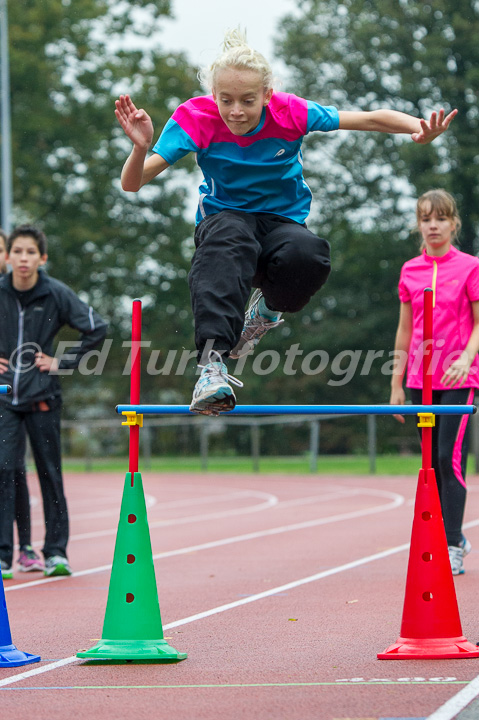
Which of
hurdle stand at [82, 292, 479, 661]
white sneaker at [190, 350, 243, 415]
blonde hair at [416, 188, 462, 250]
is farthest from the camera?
blonde hair at [416, 188, 462, 250]

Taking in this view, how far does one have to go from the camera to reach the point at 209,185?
4980 mm

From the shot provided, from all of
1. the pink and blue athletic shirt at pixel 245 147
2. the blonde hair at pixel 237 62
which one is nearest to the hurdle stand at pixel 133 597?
the pink and blue athletic shirt at pixel 245 147

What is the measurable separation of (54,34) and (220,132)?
33096 mm

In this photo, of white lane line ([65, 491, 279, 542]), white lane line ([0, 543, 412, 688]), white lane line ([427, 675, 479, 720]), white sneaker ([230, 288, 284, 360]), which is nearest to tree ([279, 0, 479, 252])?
white lane line ([65, 491, 279, 542])

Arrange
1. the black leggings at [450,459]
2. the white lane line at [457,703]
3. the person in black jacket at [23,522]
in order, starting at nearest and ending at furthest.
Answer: the white lane line at [457,703], the black leggings at [450,459], the person in black jacket at [23,522]

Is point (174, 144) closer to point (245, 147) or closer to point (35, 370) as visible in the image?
point (245, 147)

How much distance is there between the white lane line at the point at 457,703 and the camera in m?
3.38

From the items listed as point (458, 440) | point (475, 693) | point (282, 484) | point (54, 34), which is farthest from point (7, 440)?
point (54, 34)

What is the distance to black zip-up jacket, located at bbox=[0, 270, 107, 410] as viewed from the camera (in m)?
7.62

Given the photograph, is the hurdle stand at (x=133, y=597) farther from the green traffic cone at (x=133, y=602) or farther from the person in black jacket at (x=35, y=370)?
the person in black jacket at (x=35, y=370)

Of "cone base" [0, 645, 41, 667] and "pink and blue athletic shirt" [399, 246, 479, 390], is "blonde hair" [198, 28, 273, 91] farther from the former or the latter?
"cone base" [0, 645, 41, 667]

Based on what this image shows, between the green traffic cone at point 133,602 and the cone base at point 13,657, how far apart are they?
22 centimetres

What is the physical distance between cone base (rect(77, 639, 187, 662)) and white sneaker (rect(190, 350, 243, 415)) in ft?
3.35

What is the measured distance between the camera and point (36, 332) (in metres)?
7.82
